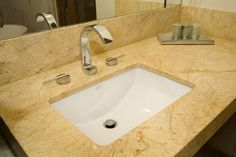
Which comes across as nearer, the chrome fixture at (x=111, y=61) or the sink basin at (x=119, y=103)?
the sink basin at (x=119, y=103)

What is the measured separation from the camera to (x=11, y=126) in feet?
1.95

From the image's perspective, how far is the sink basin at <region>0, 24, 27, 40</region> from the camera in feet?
2.48

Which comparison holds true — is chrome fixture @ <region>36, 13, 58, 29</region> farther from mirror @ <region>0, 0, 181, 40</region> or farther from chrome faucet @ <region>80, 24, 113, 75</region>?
chrome faucet @ <region>80, 24, 113, 75</region>

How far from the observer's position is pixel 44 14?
81 cm

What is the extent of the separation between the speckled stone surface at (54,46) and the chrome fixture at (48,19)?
0.9 inches

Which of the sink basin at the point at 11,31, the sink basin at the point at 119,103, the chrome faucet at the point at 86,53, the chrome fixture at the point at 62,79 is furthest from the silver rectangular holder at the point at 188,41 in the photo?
the sink basin at the point at 11,31

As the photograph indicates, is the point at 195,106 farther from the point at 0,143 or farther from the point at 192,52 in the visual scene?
the point at 0,143

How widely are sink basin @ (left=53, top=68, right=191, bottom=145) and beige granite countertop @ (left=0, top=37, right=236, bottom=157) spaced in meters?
0.04

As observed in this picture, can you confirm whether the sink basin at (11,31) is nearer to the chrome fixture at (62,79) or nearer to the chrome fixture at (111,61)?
the chrome fixture at (62,79)

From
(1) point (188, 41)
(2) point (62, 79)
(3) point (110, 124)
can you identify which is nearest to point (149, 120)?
(3) point (110, 124)

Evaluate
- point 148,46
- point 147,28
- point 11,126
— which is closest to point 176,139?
point 11,126

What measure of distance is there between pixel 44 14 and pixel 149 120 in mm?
559

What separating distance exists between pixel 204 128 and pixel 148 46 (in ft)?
2.18

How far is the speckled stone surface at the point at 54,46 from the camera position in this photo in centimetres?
78
